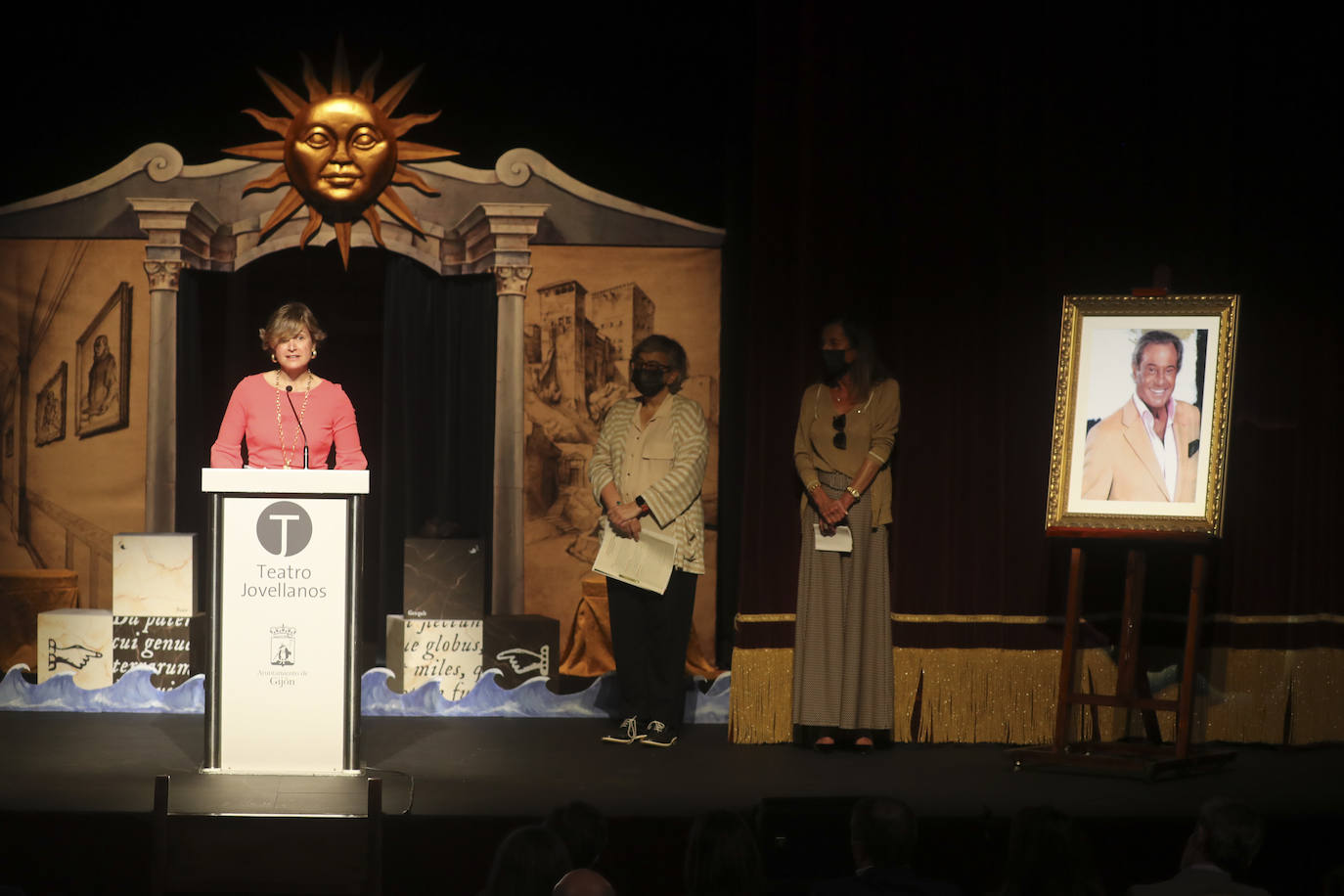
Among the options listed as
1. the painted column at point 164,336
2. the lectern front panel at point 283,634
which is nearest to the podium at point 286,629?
the lectern front panel at point 283,634

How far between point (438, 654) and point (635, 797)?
1.97 meters

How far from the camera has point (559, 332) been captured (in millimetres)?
6352

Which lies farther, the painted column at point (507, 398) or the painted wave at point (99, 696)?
the painted column at point (507, 398)

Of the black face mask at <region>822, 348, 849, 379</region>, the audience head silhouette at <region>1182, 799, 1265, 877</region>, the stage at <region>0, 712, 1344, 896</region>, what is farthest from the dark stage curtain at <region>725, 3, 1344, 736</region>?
the audience head silhouette at <region>1182, 799, 1265, 877</region>

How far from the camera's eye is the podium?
13.6ft

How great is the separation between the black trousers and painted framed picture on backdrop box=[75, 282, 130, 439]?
2.66 meters

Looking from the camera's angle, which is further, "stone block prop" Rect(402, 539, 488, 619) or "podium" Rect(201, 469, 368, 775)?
"stone block prop" Rect(402, 539, 488, 619)

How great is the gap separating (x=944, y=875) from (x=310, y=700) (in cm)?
185

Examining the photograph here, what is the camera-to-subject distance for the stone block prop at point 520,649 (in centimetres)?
577

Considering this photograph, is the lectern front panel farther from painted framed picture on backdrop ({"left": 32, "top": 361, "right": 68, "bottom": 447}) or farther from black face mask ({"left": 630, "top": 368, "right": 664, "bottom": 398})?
painted framed picture on backdrop ({"left": 32, "top": 361, "right": 68, "bottom": 447})

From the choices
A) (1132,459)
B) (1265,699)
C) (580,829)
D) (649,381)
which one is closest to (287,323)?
(649,381)

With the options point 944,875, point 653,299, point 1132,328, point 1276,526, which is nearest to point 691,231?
point 653,299

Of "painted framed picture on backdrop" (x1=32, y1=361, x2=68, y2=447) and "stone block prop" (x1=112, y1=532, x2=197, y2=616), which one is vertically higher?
"painted framed picture on backdrop" (x1=32, y1=361, x2=68, y2=447)

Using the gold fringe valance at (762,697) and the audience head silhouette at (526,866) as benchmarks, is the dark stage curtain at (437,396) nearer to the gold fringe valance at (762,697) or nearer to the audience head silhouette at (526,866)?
the gold fringe valance at (762,697)
